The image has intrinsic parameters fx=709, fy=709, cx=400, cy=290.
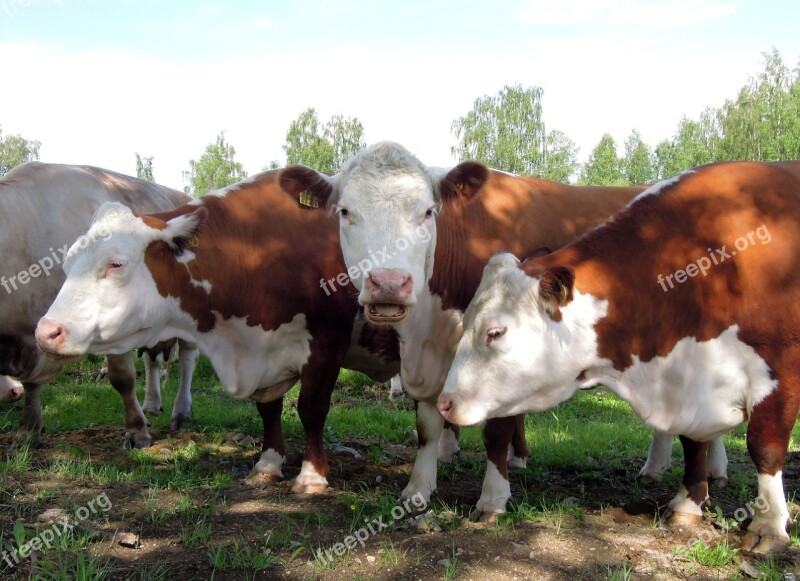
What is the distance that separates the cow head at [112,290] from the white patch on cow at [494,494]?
2.62 meters

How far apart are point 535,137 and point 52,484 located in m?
59.4

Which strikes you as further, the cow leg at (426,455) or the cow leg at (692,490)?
the cow leg at (426,455)

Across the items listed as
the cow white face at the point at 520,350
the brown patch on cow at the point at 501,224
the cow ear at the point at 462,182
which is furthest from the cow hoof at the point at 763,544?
the cow ear at the point at 462,182

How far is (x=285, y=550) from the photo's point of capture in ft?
13.2

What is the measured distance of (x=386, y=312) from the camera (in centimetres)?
405

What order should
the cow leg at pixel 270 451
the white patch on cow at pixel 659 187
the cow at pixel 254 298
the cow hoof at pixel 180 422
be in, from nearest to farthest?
the white patch on cow at pixel 659 187 < the cow at pixel 254 298 < the cow leg at pixel 270 451 < the cow hoof at pixel 180 422

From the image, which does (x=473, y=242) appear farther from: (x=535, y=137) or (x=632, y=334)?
(x=535, y=137)

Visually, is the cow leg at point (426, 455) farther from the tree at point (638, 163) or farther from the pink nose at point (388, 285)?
the tree at point (638, 163)

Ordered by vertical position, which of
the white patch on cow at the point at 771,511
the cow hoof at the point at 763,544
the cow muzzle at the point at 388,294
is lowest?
the cow hoof at the point at 763,544

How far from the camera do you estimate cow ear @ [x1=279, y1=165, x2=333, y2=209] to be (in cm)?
501

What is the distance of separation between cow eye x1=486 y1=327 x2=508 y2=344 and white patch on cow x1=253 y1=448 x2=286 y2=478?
7.78 feet

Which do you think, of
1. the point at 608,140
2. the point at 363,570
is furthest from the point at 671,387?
the point at 608,140

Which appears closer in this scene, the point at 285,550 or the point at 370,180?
the point at 285,550

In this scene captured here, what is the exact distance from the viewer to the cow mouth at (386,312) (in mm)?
4047
